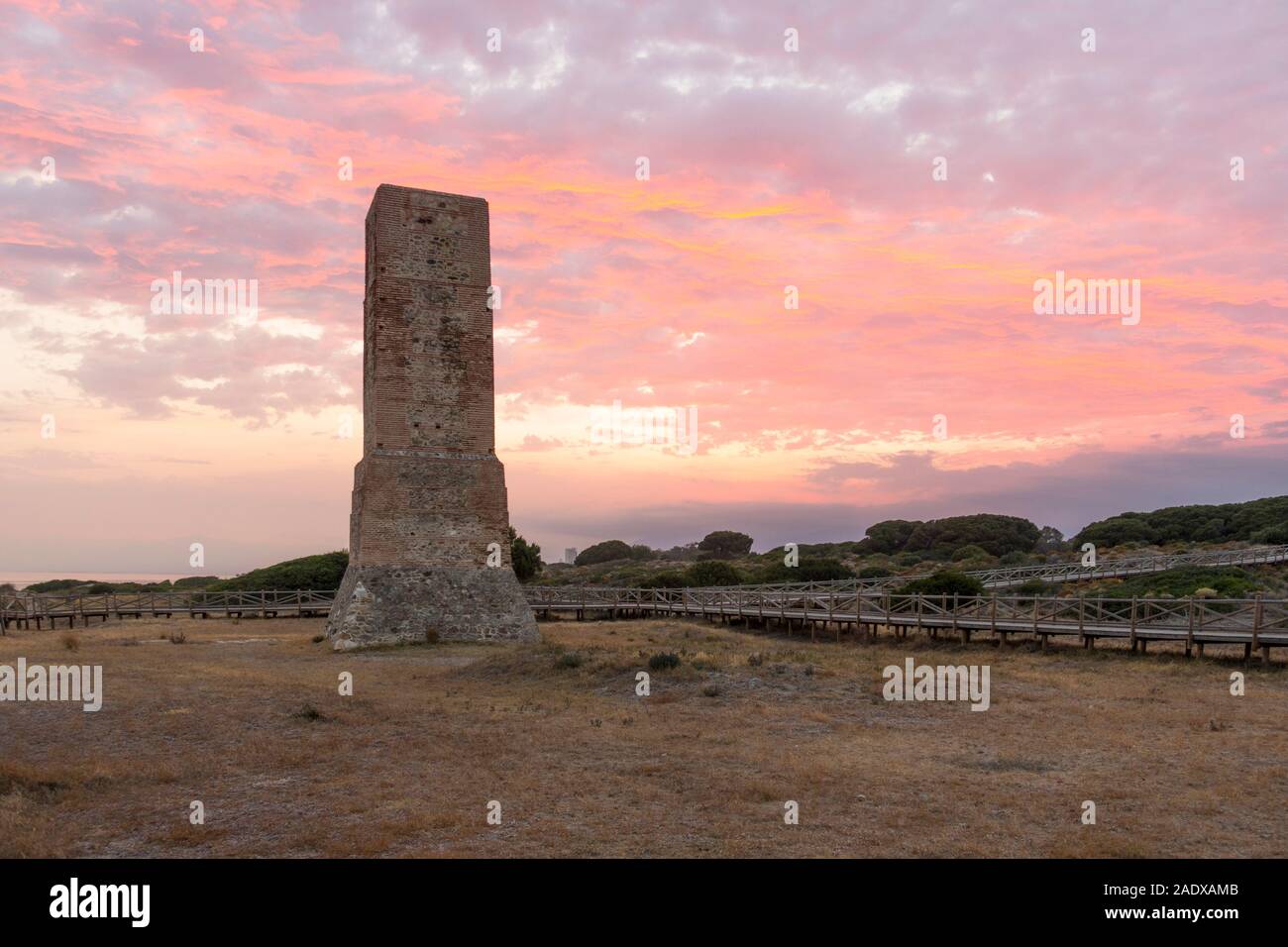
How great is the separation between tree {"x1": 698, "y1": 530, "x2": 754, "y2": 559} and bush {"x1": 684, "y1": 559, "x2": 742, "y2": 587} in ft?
109

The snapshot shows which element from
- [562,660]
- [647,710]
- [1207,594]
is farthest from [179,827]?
[1207,594]

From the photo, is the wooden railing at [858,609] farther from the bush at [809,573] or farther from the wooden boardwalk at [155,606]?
the bush at [809,573]

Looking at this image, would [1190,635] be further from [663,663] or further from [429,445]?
[429,445]

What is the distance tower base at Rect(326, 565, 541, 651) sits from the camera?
2420cm

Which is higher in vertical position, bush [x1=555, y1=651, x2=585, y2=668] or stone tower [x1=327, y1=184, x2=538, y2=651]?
stone tower [x1=327, y1=184, x2=538, y2=651]

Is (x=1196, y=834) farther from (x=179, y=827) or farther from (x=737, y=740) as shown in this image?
(x=179, y=827)

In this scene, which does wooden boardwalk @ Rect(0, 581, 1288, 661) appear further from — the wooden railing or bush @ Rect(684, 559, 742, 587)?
bush @ Rect(684, 559, 742, 587)

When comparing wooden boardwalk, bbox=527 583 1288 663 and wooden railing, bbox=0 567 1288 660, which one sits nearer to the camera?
wooden boardwalk, bbox=527 583 1288 663

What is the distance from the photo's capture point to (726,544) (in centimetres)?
8694

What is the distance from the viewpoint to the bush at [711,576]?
1988 inches

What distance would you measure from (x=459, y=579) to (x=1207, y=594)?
77.5 ft

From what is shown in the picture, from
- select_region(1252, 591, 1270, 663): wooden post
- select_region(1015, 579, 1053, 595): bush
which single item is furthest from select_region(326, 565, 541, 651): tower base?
Answer: select_region(1015, 579, 1053, 595): bush

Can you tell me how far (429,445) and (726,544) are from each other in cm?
6325
